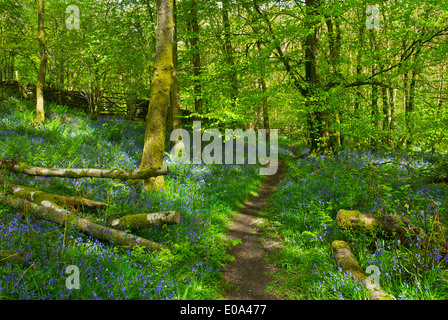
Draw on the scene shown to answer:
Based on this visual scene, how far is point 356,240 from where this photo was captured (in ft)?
14.3

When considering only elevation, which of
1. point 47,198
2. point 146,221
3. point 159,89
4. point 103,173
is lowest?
point 146,221

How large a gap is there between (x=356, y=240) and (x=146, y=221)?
369 centimetres

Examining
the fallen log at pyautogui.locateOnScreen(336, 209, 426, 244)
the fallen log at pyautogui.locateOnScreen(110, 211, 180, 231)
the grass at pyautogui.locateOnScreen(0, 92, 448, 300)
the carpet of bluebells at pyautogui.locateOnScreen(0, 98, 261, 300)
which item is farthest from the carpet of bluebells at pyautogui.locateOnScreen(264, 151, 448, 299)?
the fallen log at pyautogui.locateOnScreen(110, 211, 180, 231)

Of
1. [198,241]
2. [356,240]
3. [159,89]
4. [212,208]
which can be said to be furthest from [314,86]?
[198,241]

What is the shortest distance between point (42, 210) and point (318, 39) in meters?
12.7

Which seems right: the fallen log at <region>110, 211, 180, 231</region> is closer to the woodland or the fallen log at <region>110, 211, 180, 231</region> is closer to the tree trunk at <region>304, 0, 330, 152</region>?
the woodland

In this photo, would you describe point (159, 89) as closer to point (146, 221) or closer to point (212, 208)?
point (212, 208)

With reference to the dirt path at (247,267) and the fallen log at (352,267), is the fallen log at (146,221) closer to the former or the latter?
the dirt path at (247,267)

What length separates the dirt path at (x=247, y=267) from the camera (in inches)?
158

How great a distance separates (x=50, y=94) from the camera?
17.1 metres

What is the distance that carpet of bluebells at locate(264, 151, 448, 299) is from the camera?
329cm

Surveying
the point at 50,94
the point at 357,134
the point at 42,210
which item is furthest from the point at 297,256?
the point at 50,94

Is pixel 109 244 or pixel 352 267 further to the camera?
pixel 109 244
